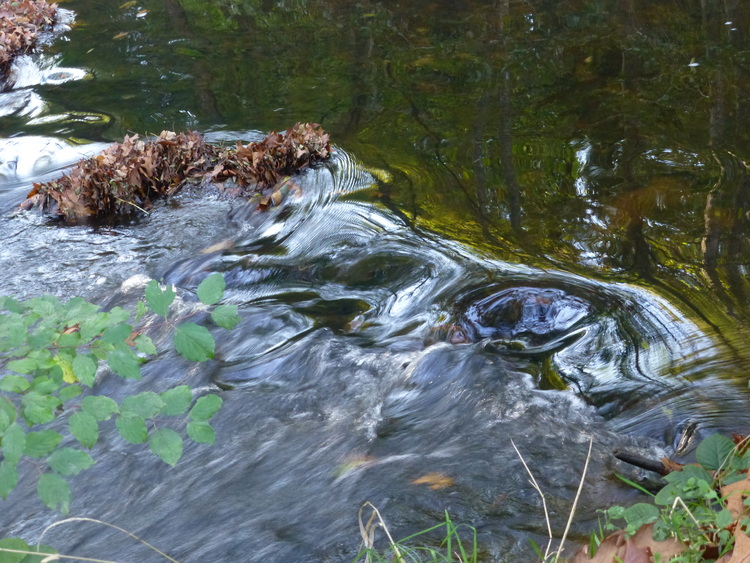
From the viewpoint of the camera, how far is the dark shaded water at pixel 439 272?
326 cm

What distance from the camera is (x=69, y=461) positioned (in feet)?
6.59

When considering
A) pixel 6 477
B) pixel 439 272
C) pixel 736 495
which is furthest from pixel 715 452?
pixel 439 272

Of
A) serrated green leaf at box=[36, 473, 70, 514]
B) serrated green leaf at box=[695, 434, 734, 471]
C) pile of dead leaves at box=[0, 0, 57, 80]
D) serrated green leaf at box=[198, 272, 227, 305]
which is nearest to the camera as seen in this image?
serrated green leaf at box=[36, 473, 70, 514]

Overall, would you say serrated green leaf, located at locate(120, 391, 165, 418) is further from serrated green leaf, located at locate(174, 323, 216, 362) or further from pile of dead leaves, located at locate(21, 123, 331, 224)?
pile of dead leaves, located at locate(21, 123, 331, 224)

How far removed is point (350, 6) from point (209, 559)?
10.3 meters

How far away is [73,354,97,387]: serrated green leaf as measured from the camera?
205cm

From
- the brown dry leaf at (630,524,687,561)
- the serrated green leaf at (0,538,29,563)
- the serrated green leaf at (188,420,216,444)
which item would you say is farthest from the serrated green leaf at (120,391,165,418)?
the brown dry leaf at (630,524,687,561)

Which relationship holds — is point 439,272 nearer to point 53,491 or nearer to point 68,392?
point 68,392

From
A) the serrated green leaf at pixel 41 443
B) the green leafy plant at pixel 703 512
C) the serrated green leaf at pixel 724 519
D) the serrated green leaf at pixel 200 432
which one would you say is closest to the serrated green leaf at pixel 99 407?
the serrated green leaf at pixel 41 443

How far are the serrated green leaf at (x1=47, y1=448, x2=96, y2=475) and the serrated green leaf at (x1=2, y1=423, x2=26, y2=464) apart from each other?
9 centimetres

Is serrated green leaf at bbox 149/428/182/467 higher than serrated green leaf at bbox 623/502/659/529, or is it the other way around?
serrated green leaf at bbox 149/428/182/467

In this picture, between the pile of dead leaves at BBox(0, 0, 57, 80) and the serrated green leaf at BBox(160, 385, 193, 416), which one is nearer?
the serrated green leaf at BBox(160, 385, 193, 416)

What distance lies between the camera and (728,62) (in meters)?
7.34

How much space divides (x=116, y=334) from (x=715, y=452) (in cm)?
205
